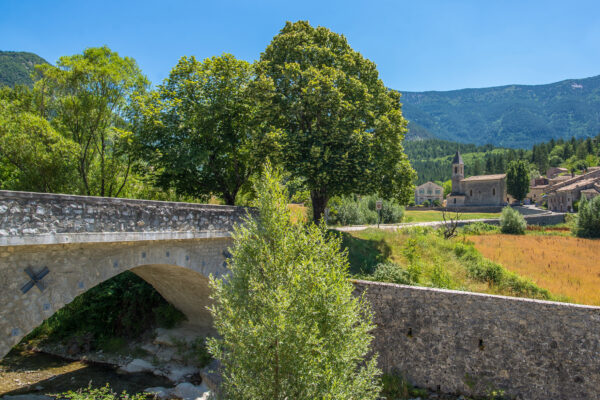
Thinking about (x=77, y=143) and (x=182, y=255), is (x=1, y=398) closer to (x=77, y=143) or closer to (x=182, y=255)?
(x=182, y=255)

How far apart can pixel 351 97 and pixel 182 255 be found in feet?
39.7

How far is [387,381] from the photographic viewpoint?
42.1ft

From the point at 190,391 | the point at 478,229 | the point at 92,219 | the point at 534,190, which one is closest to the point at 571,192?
the point at 534,190

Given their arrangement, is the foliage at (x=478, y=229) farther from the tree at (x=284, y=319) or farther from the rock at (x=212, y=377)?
the tree at (x=284, y=319)

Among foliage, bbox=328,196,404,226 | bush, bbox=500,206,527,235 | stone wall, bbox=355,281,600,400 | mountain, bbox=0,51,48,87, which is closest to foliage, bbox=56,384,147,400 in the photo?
stone wall, bbox=355,281,600,400

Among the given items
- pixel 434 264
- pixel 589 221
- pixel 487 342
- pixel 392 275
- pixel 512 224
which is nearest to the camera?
pixel 487 342

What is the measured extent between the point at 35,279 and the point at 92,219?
180cm

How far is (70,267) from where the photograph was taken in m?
9.05

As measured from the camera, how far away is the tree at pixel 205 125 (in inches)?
725

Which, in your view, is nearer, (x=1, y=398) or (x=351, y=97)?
(x=1, y=398)

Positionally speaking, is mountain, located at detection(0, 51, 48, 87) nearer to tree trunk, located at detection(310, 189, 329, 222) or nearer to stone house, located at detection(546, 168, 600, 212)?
tree trunk, located at detection(310, 189, 329, 222)

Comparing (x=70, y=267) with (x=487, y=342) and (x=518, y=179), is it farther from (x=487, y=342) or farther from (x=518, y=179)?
(x=518, y=179)

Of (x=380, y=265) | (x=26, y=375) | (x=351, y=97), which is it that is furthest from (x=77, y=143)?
(x=380, y=265)

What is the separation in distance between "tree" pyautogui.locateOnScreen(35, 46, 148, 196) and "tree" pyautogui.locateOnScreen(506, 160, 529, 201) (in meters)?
82.5
